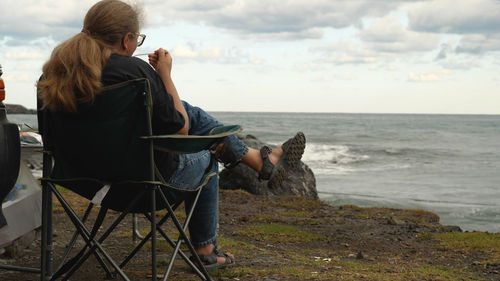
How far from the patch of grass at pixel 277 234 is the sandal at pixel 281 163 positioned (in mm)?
2623

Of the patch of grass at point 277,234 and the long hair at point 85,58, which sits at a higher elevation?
the long hair at point 85,58

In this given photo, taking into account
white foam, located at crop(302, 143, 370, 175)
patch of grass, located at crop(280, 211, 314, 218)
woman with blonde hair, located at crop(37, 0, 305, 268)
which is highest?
woman with blonde hair, located at crop(37, 0, 305, 268)

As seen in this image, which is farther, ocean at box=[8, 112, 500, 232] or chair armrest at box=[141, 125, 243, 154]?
ocean at box=[8, 112, 500, 232]

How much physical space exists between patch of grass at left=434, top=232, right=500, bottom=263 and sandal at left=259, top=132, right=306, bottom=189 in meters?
3.03

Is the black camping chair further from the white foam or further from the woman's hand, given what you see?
the white foam

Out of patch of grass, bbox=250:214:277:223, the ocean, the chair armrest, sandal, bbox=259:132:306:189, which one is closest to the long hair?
the chair armrest

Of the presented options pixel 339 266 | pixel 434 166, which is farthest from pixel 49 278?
pixel 434 166

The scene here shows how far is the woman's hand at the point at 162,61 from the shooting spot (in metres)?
3.07

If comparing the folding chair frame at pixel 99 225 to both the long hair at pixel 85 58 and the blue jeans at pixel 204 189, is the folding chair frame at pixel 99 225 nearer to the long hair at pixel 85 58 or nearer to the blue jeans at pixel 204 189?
the blue jeans at pixel 204 189

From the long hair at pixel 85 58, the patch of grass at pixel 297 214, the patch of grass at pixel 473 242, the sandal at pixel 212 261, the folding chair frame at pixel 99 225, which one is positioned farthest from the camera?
the patch of grass at pixel 297 214

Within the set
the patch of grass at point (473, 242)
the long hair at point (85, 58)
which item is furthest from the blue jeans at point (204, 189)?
the patch of grass at point (473, 242)

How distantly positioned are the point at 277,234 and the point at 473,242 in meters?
2.38

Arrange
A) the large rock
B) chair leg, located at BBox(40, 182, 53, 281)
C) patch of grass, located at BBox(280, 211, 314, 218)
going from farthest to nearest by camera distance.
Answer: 1. the large rock
2. patch of grass, located at BBox(280, 211, 314, 218)
3. chair leg, located at BBox(40, 182, 53, 281)

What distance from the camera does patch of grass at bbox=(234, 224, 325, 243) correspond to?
260 inches
